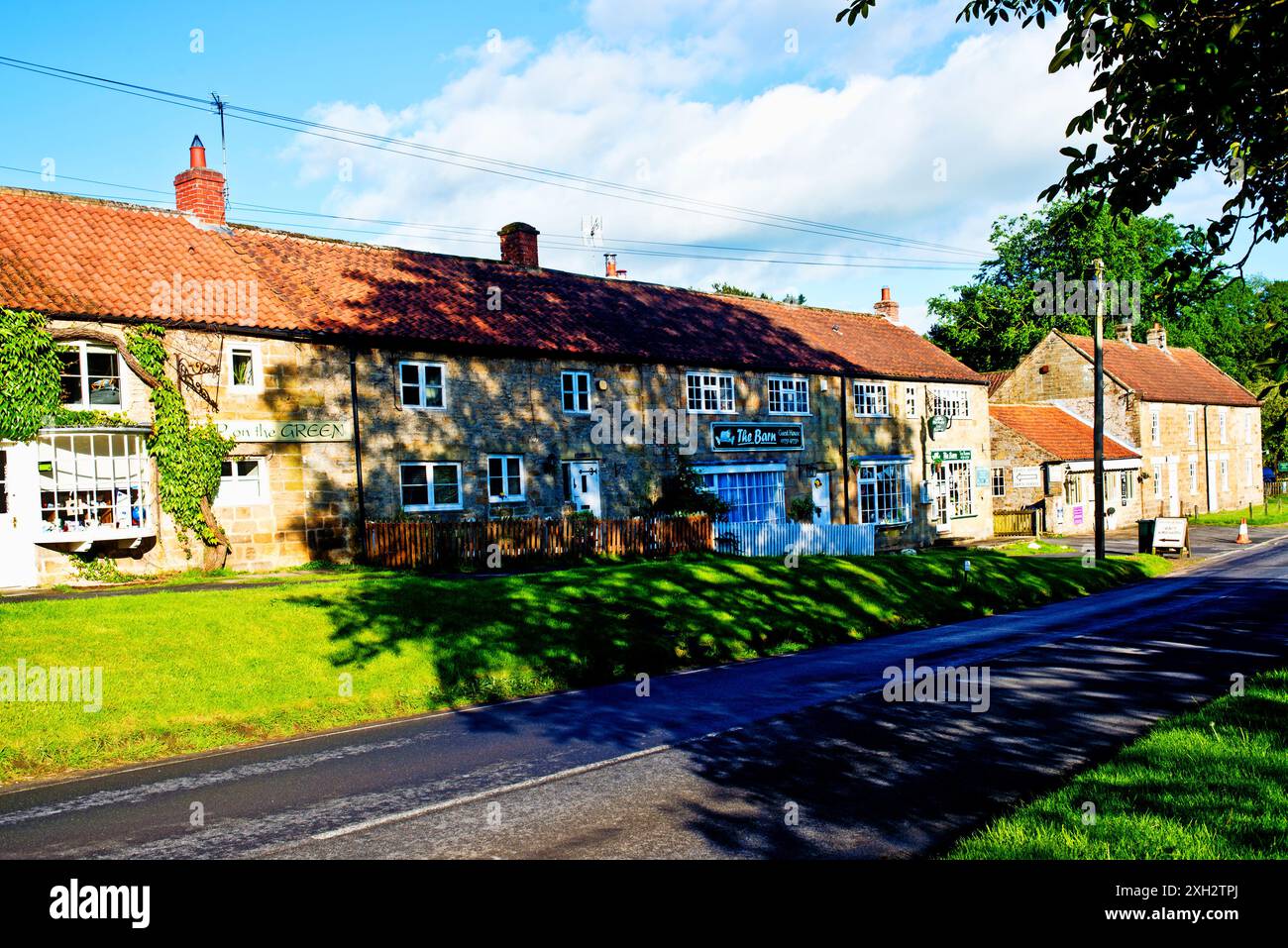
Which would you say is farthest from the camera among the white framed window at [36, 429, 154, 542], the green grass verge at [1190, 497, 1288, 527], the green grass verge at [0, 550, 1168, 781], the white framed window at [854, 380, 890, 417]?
the green grass verge at [1190, 497, 1288, 527]

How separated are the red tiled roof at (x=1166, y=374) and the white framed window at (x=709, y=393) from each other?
1163 inches

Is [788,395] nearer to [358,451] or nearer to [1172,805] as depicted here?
[358,451]

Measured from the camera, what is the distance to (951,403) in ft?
140

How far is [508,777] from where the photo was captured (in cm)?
863

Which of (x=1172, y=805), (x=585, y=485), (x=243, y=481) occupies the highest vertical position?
(x=243, y=481)

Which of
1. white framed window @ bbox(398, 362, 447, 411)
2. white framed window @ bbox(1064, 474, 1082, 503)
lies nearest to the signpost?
white framed window @ bbox(1064, 474, 1082, 503)

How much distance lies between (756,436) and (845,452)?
5.23m

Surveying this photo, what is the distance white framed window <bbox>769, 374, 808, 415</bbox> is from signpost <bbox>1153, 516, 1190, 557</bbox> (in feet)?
45.6

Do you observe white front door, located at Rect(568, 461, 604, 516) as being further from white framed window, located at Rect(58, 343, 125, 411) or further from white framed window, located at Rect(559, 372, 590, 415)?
white framed window, located at Rect(58, 343, 125, 411)

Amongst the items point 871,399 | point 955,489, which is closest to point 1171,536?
point 955,489

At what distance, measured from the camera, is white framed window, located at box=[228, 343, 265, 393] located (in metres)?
22.4

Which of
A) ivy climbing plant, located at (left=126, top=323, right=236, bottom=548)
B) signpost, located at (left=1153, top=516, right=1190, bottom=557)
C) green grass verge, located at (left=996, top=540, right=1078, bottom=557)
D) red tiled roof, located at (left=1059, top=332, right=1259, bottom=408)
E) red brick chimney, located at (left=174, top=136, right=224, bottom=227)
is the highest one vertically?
red brick chimney, located at (left=174, top=136, right=224, bottom=227)

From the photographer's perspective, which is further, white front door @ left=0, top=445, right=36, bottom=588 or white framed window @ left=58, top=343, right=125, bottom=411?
white framed window @ left=58, top=343, right=125, bottom=411
